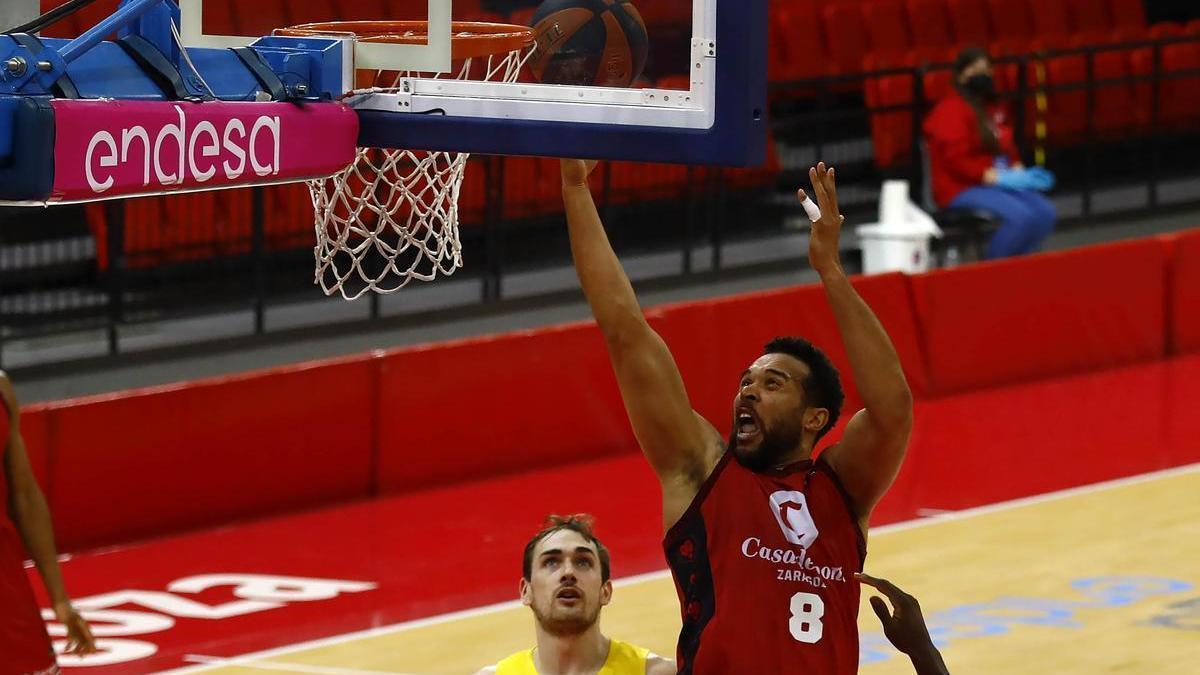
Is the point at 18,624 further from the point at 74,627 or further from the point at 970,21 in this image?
the point at 970,21

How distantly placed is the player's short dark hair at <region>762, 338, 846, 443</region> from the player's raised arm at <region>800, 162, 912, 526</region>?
73 millimetres

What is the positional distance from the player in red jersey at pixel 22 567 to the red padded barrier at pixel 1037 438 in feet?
18.3

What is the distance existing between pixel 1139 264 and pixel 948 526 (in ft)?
14.3

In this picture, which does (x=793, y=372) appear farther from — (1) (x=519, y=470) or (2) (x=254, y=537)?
(1) (x=519, y=470)

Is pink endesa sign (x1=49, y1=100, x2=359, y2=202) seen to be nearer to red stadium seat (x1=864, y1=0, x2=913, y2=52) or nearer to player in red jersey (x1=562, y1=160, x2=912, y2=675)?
player in red jersey (x1=562, y1=160, x2=912, y2=675)

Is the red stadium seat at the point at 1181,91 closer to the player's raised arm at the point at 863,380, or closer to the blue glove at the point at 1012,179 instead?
the blue glove at the point at 1012,179

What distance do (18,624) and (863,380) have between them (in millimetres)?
2676

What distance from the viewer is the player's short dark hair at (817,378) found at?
5.68 meters

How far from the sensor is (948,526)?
11289 millimetres

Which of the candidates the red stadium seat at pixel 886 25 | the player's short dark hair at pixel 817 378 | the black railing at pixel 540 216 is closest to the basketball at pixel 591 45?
the player's short dark hair at pixel 817 378

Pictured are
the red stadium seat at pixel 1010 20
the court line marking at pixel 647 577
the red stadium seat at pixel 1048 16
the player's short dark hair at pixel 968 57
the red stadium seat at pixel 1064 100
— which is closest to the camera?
the court line marking at pixel 647 577

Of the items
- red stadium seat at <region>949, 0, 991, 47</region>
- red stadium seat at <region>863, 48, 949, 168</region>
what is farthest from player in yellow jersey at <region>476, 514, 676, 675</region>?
red stadium seat at <region>949, 0, 991, 47</region>

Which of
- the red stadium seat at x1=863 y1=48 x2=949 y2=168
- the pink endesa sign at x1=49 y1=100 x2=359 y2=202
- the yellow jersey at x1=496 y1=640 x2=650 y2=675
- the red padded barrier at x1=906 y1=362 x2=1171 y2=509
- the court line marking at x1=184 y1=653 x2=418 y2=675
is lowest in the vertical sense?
the court line marking at x1=184 y1=653 x2=418 y2=675

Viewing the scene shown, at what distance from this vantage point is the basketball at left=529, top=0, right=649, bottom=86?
5.41m
